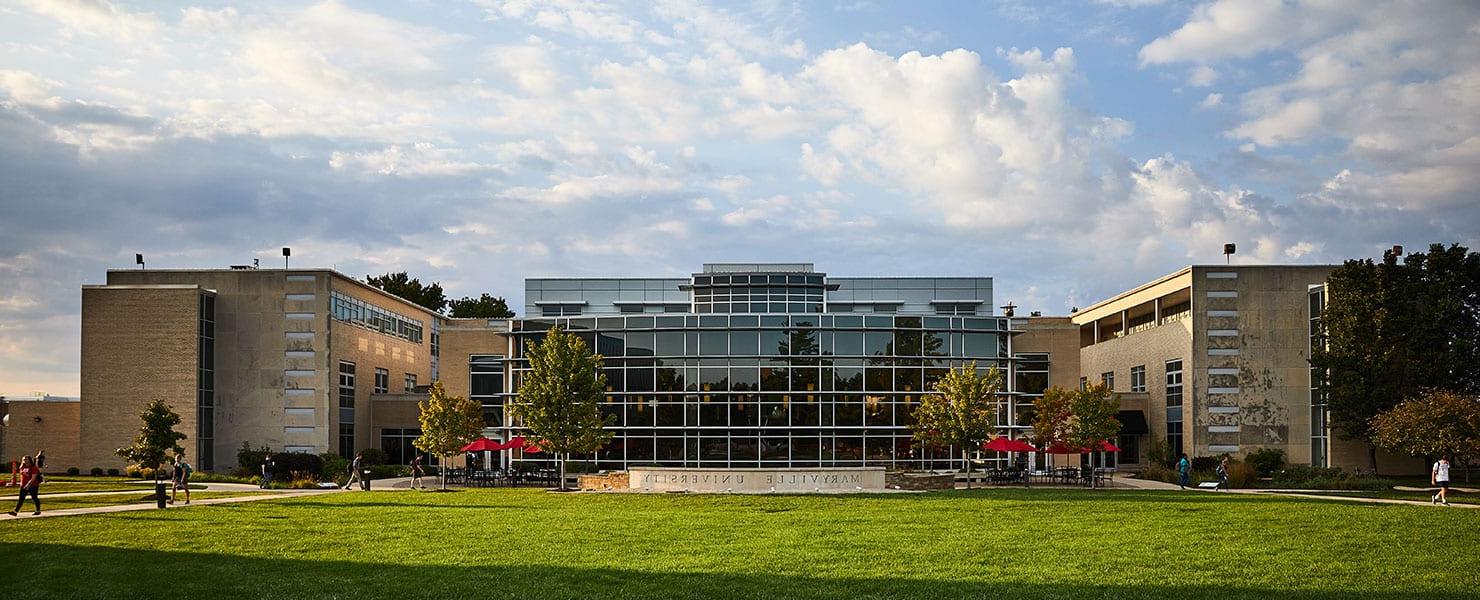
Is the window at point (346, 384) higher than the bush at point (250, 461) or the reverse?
higher

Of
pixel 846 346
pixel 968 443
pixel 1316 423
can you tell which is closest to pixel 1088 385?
pixel 968 443

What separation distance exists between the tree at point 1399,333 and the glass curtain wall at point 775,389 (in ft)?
62.2

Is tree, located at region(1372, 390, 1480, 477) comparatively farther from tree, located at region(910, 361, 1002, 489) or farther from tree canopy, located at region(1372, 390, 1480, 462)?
tree, located at region(910, 361, 1002, 489)

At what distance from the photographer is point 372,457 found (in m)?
70.1

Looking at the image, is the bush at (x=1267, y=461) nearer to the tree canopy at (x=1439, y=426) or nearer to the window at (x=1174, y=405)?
the window at (x=1174, y=405)

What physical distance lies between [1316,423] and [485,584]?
192 feet

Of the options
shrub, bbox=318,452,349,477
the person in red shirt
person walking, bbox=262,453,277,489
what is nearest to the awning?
shrub, bbox=318,452,349,477

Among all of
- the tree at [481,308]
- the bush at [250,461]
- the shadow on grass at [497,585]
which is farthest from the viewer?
the tree at [481,308]

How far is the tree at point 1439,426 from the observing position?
4872 cm

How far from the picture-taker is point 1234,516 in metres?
34.2

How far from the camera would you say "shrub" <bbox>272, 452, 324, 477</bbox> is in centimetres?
6225

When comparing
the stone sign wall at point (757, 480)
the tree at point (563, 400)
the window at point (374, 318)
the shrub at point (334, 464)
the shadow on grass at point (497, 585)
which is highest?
the window at point (374, 318)

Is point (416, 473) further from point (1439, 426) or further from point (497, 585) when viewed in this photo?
point (1439, 426)

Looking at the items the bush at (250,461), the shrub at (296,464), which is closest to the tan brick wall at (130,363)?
the bush at (250,461)
